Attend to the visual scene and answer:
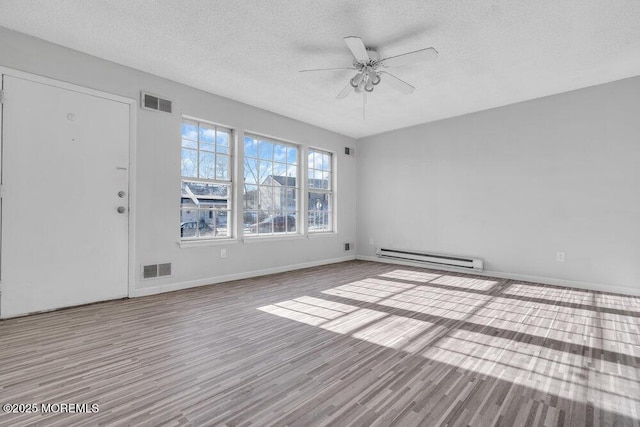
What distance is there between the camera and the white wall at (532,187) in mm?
4020

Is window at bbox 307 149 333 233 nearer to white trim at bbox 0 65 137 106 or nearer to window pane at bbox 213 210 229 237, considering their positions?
window pane at bbox 213 210 229 237

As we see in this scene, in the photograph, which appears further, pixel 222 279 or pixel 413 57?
pixel 222 279

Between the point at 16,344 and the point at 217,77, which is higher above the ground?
the point at 217,77

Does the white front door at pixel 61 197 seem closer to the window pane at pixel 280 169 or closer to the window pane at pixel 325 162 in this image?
the window pane at pixel 280 169

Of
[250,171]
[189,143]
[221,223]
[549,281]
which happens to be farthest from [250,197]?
[549,281]

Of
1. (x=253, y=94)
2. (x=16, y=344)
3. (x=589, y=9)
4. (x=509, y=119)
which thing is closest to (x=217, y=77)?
(x=253, y=94)

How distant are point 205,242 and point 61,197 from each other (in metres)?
1.69

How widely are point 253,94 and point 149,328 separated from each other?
3.34m

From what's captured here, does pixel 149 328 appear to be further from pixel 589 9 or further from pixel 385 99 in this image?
pixel 589 9

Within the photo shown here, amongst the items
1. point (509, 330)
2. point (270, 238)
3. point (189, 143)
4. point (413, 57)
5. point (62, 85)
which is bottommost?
point (509, 330)

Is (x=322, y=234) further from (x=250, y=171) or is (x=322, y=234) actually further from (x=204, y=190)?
(x=204, y=190)

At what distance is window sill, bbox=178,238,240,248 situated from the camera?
4164 millimetres

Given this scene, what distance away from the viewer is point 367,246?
6.79 meters

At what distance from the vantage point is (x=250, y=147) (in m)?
5.09
